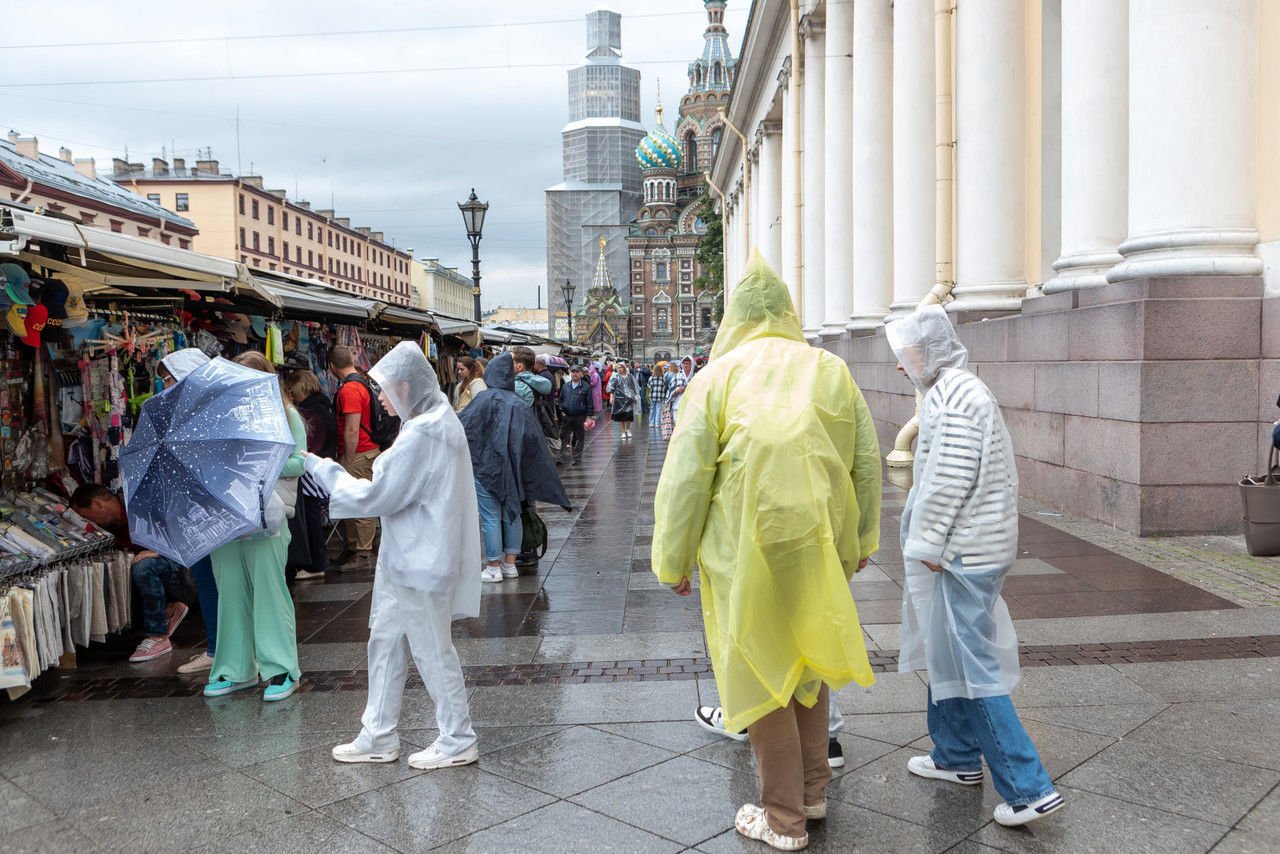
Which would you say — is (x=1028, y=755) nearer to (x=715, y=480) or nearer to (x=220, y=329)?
(x=715, y=480)

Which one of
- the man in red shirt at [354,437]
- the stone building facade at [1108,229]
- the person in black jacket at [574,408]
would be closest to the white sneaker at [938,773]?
the stone building facade at [1108,229]

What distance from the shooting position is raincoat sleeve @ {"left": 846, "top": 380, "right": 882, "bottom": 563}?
375 centimetres

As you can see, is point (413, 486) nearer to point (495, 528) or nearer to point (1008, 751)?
point (1008, 751)

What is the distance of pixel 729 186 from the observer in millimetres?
55750

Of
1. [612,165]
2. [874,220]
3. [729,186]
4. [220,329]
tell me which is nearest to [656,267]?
[612,165]

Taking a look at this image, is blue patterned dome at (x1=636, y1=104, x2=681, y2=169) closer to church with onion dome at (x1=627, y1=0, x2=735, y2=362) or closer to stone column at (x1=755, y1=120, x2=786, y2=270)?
church with onion dome at (x1=627, y1=0, x2=735, y2=362)

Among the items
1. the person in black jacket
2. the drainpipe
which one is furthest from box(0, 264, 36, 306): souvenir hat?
the drainpipe

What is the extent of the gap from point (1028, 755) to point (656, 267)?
391 ft

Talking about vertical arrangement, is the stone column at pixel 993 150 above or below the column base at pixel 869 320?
above

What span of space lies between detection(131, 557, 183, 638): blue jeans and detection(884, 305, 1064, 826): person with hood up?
4.53 m

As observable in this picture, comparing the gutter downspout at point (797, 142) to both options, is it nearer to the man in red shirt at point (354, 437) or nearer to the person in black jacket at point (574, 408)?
the person in black jacket at point (574, 408)

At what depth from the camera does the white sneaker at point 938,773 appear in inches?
158

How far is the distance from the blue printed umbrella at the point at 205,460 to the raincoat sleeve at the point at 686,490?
2.26m

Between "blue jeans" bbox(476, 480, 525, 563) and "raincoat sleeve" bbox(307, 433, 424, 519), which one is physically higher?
"raincoat sleeve" bbox(307, 433, 424, 519)
